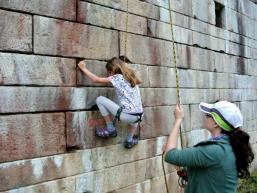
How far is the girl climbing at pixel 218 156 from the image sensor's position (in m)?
3.22

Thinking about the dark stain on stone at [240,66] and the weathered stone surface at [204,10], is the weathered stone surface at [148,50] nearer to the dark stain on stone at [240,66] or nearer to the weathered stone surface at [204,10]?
the weathered stone surface at [204,10]

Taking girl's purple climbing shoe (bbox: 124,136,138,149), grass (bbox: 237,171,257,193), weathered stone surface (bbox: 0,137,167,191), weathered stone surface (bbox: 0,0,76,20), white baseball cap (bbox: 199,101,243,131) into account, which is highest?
weathered stone surface (bbox: 0,0,76,20)

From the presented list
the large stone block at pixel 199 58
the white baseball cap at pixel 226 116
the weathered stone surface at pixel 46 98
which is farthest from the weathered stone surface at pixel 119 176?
the white baseball cap at pixel 226 116

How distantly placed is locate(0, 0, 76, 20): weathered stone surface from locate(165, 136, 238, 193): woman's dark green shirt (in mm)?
2269

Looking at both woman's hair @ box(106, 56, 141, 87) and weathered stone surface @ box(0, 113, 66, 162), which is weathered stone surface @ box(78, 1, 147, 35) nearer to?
woman's hair @ box(106, 56, 141, 87)

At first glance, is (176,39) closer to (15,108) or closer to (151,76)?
(151,76)

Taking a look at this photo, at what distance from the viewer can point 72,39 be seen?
205 inches

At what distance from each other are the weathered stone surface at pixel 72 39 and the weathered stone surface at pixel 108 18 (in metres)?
0.09

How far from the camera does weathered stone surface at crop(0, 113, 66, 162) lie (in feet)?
14.5

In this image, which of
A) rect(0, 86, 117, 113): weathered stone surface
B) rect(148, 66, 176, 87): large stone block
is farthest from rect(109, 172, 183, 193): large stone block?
rect(148, 66, 176, 87): large stone block

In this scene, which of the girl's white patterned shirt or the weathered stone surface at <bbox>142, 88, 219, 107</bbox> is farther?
the weathered stone surface at <bbox>142, 88, 219, 107</bbox>

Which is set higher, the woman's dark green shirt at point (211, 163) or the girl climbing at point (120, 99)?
the girl climbing at point (120, 99)

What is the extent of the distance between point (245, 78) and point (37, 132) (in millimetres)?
6728

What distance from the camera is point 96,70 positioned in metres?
5.55
